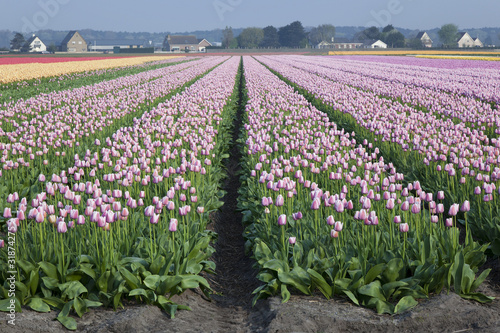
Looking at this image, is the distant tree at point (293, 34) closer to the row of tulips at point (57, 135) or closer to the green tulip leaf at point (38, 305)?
the row of tulips at point (57, 135)

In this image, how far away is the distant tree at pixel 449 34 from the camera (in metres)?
169

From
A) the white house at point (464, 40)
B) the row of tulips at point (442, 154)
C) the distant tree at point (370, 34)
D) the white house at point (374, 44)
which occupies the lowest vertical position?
the row of tulips at point (442, 154)

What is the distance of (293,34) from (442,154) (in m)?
166

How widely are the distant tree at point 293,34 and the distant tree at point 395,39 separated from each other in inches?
1196

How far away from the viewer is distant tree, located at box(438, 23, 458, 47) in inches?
6639

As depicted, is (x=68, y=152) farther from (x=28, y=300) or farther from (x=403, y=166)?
(x=403, y=166)

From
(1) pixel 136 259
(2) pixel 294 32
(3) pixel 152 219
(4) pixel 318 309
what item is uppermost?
(2) pixel 294 32

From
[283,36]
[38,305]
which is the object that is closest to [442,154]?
[38,305]

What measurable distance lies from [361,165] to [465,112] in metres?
5.51

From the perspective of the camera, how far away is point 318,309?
4.42m

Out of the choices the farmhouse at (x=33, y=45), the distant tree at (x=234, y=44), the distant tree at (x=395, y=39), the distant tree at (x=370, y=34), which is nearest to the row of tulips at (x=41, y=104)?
the distant tree at (x=395, y=39)

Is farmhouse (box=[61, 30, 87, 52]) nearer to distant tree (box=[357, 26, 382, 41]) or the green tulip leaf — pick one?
distant tree (box=[357, 26, 382, 41])

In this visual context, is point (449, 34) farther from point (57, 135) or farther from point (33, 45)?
point (57, 135)

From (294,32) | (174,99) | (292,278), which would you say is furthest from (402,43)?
(292,278)
